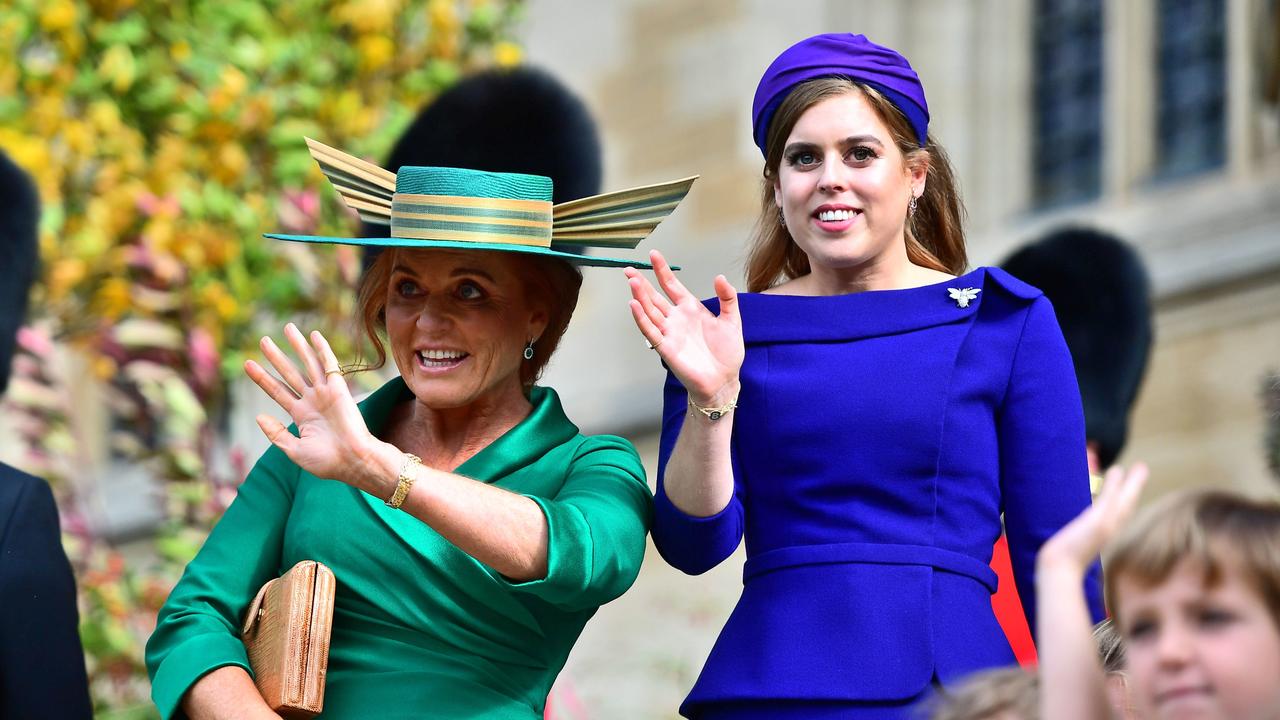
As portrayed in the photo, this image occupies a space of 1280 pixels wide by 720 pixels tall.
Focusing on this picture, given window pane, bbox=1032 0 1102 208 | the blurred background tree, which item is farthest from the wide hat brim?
window pane, bbox=1032 0 1102 208

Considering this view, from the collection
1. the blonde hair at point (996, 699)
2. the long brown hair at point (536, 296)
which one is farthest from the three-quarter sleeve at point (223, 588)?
the blonde hair at point (996, 699)

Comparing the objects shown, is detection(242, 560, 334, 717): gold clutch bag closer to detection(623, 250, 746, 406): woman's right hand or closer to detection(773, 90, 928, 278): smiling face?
detection(623, 250, 746, 406): woman's right hand

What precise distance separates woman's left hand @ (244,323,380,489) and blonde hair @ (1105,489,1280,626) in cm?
123

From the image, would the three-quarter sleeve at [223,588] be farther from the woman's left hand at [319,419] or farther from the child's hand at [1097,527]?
the child's hand at [1097,527]

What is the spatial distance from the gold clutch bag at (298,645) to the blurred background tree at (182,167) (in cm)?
351

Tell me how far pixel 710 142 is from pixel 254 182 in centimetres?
257

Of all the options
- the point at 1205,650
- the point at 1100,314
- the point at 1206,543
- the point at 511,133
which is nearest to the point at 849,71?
the point at 1206,543

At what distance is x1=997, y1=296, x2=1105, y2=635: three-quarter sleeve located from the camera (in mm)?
3551

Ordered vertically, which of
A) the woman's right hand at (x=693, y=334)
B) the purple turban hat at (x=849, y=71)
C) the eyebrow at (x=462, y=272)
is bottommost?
the woman's right hand at (x=693, y=334)

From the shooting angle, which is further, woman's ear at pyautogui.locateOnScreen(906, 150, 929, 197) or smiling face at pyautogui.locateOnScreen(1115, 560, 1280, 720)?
woman's ear at pyautogui.locateOnScreen(906, 150, 929, 197)

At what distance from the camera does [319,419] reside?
358 centimetres

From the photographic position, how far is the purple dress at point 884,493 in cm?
349

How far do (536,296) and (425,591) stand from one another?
561mm

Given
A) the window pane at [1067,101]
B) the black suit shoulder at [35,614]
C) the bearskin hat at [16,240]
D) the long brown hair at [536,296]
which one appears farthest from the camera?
the window pane at [1067,101]
